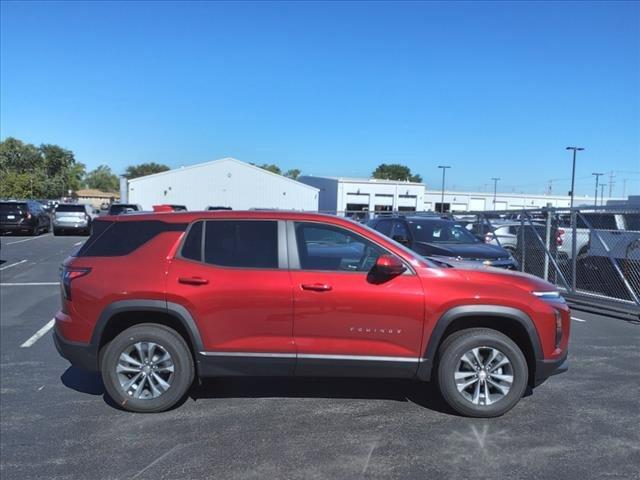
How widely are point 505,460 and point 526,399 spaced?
56.5 inches

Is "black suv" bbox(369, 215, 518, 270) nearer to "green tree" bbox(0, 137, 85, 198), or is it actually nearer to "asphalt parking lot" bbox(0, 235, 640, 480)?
"asphalt parking lot" bbox(0, 235, 640, 480)

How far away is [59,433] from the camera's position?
466 cm

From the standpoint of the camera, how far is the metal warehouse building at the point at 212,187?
5444 cm

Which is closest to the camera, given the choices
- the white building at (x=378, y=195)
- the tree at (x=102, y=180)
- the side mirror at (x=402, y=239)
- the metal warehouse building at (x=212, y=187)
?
the side mirror at (x=402, y=239)

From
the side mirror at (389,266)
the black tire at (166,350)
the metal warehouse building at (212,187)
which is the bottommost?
the black tire at (166,350)

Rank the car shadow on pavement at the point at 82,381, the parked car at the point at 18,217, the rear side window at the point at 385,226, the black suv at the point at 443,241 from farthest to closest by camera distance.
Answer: the parked car at the point at 18,217, the rear side window at the point at 385,226, the black suv at the point at 443,241, the car shadow on pavement at the point at 82,381

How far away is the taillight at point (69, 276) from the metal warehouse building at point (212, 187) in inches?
1956

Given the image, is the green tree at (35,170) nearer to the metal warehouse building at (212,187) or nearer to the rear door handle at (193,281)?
the metal warehouse building at (212,187)

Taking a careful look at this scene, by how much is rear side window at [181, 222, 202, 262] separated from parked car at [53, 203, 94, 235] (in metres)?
26.0

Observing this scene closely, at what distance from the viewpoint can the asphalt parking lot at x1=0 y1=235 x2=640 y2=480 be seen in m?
3.97

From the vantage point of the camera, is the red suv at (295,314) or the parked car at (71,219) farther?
the parked car at (71,219)

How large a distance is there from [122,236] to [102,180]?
618ft

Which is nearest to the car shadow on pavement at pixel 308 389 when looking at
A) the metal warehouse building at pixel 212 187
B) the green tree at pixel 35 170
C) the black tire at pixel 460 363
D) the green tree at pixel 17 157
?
the black tire at pixel 460 363

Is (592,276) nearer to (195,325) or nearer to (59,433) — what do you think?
(195,325)
